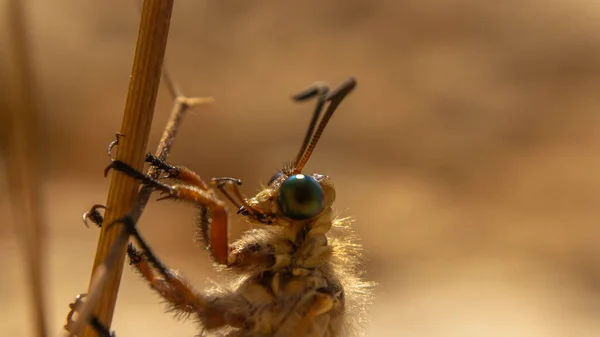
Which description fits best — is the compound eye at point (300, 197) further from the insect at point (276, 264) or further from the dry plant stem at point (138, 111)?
the dry plant stem at point (138, 111)

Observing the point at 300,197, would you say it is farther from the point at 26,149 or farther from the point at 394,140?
the point at 394,140

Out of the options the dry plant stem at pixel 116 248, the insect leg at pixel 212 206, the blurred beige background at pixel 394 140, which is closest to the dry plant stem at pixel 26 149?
the dry plant stem at pixel 116 248

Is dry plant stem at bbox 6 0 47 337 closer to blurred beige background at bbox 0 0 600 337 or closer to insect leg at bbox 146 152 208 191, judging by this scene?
insect leg at bbox 146 152 208 191

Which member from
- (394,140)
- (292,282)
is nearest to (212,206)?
(292,282)

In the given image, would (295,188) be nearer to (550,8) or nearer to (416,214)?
(416,214)

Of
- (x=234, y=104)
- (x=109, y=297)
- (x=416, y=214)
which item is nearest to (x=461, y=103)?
(x=416, y=214)

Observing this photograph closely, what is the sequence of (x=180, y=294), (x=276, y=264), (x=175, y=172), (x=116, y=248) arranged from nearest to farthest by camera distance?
(x=116, y=248) < (x=175, y=172) < (x=180, y=294) < (x=276, y=264)
